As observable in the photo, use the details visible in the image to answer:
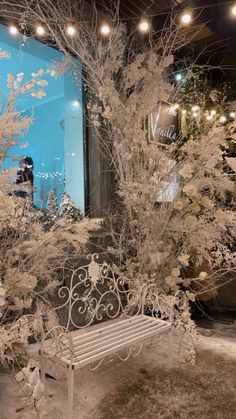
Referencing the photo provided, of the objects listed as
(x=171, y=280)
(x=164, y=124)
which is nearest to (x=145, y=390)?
(x=171, y=280)

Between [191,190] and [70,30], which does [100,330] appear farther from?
[70,30]

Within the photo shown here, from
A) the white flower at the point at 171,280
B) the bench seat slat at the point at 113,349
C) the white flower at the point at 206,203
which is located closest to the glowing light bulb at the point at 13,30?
the white flower at the point at 206,203

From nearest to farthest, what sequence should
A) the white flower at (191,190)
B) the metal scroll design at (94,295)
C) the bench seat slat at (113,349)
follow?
1. the bench seat slat at (113,349)
2. the metal scroll design at (94,295)
3. the white flower at (191,190)

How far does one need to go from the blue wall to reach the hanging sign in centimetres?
88

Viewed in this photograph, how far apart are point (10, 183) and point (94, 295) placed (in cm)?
180

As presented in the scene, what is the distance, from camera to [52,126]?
376 cm

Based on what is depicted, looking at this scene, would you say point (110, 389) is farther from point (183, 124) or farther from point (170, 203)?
point (183, 124)

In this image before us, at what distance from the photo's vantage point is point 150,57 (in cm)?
326

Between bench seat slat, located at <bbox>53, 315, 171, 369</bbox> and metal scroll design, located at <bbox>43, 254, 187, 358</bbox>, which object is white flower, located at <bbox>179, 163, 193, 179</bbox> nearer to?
metal scroll design, located at <bbox>43, 254, 187, 358</bbox>

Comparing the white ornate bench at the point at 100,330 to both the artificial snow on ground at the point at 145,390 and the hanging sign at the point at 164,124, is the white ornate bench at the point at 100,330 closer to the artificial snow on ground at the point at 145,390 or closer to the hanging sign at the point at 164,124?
the artificial snow on ground at the point at 145,390

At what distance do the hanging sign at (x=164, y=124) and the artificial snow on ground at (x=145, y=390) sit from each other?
88.9 inches

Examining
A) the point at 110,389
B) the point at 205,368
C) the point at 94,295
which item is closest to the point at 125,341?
the point at 110,389

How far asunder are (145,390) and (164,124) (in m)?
3.23

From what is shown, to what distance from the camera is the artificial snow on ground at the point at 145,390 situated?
2033 mm
